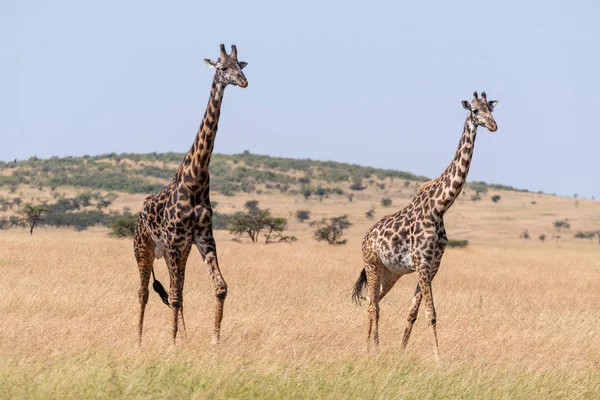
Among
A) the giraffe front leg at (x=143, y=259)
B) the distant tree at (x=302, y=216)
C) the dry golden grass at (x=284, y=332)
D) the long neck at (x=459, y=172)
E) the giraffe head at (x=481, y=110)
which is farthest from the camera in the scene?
the distant tree at (x=302, y=216)

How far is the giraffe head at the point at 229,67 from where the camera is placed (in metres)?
10.5

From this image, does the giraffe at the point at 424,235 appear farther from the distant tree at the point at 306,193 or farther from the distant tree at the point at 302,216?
the distant tree at the point at 306,193

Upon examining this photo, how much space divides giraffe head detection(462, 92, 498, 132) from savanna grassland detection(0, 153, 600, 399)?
295cm

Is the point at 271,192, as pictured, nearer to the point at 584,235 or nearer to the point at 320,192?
the point at 320,192

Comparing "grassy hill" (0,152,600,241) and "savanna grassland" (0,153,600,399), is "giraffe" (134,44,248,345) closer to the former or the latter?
"savanna grassland" (0,153,600,399)

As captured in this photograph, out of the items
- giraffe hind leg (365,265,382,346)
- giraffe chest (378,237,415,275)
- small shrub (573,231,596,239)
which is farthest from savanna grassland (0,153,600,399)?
small shrub (573,231,596,239)

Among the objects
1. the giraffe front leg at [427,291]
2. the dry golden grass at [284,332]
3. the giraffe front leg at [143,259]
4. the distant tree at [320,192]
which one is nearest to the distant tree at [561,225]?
the distant tree at [320,192]

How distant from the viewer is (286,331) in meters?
12.5

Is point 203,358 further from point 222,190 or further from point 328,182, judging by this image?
point 328,182

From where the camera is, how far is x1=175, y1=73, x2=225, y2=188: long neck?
35.1ft

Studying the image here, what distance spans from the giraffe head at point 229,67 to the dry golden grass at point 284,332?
3.13 metres

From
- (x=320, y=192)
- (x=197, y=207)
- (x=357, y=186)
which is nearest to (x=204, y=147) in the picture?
(x=197, y=207)

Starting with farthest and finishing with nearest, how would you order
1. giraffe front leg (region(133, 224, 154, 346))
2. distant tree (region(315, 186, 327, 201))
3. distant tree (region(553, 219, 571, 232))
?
distant tree (region(315, 186, 327, 201)) → distant tree (region(553, 219, 571, 232)) → giraffe front leg (region(133, 224, 154, 346))

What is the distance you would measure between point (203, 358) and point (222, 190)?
255 feet
